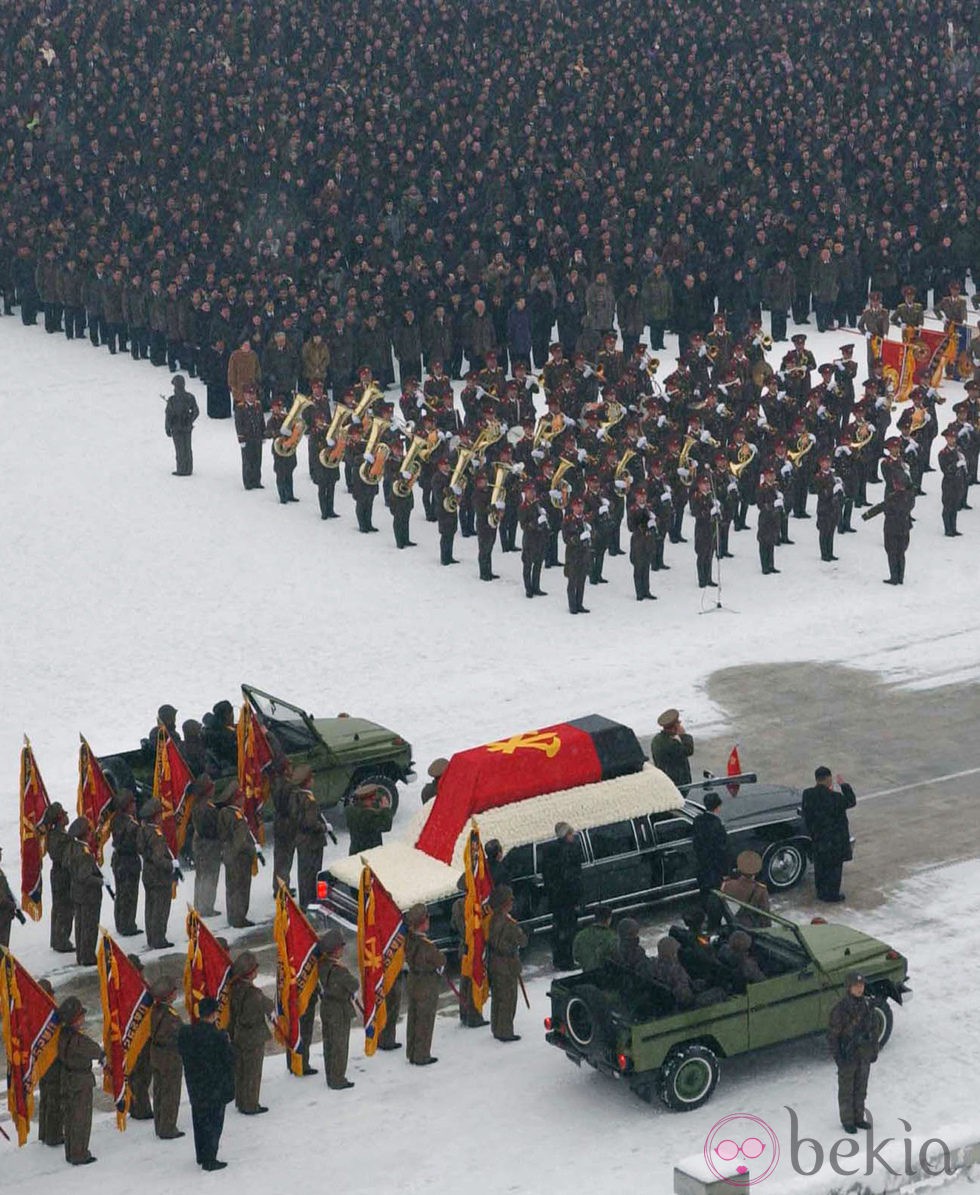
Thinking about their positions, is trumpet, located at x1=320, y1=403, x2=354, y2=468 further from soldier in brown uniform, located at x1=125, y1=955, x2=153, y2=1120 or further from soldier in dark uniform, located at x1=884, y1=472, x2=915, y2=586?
soldier in brown uniform, located at x1=125, y1=955, x2=153, y2=1120

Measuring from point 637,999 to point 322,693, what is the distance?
992 cm

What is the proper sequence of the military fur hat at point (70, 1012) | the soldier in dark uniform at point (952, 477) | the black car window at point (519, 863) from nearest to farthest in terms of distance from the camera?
the military fur hat at point (70, 1012), the black car window at point (519, 863), the soldier in dark uniform at point (952, 477)

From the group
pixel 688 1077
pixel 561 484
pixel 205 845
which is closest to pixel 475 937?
pixel 688 1077

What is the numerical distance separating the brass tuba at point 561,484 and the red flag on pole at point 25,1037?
13937 millimetres

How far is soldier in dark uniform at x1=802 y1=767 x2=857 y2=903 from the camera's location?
2031cm

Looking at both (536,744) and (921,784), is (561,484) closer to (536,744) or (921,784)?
(921,784)

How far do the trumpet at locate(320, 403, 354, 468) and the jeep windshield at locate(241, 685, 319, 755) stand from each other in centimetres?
929

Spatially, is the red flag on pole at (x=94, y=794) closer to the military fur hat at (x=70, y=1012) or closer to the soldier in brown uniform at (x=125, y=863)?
the soldier in brown uniform at (x=125, y=863)

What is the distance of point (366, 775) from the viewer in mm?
22672

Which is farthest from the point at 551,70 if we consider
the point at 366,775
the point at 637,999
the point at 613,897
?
the point at 637,999

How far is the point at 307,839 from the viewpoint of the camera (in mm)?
20750

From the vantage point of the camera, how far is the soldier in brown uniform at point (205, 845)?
20578mm

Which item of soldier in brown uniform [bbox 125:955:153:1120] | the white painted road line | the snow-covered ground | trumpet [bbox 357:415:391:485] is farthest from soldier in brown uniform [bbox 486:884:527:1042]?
trumpet [bbox 357:415:391:485]

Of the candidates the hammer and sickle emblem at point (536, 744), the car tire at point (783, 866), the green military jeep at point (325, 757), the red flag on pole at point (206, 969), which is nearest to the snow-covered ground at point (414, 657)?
the green military jeep at point (325, 757)
